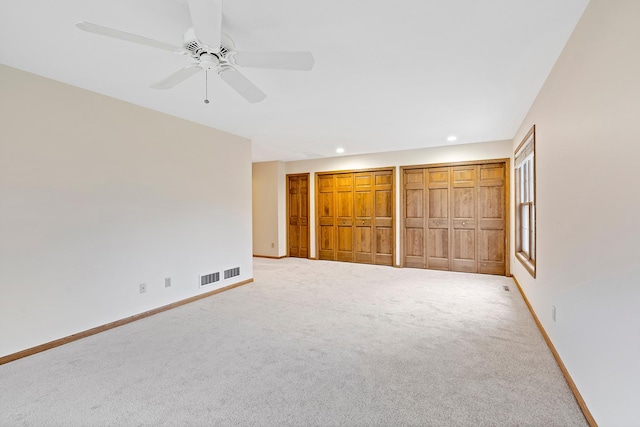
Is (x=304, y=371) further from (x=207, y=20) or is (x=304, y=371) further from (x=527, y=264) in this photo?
(x=527, y=264)

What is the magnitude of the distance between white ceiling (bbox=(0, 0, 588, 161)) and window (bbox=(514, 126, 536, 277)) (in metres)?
0.50

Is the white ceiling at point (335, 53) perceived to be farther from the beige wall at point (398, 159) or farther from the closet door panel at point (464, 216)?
the closet door panel at point (464, 216)

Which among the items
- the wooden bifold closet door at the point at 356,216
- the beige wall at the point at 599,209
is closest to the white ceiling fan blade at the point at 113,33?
the beige wall at the point at 599,209

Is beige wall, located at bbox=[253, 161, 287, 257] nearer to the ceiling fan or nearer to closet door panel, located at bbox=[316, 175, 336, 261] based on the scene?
→ closet door panel, located at bbox=[316, 175, 336, 261]

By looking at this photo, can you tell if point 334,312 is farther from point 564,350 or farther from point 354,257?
point 354,257

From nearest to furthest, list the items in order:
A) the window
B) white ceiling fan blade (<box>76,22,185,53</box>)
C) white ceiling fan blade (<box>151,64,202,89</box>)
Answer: white ceiling fan blade (<box>76,22,185,53</box>)
white ceiling fan blade (<box>151,64,202,89</box>)
the window

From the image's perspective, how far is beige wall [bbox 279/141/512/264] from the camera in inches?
210

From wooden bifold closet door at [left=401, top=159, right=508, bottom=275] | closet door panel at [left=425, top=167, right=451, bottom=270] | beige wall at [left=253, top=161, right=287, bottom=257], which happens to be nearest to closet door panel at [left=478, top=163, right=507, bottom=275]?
wooden bifold closet door at [left=401, top=159, right=508, bottom=275]

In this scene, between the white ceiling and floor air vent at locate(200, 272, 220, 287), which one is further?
floor air vent at locate(200, 272, 220, 287)

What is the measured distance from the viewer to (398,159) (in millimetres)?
6062

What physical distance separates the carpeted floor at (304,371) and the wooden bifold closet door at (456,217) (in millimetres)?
1835

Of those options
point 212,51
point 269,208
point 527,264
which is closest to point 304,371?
point 212,51

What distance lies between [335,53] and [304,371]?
92.6 inches

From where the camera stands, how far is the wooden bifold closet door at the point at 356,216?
625 cm
